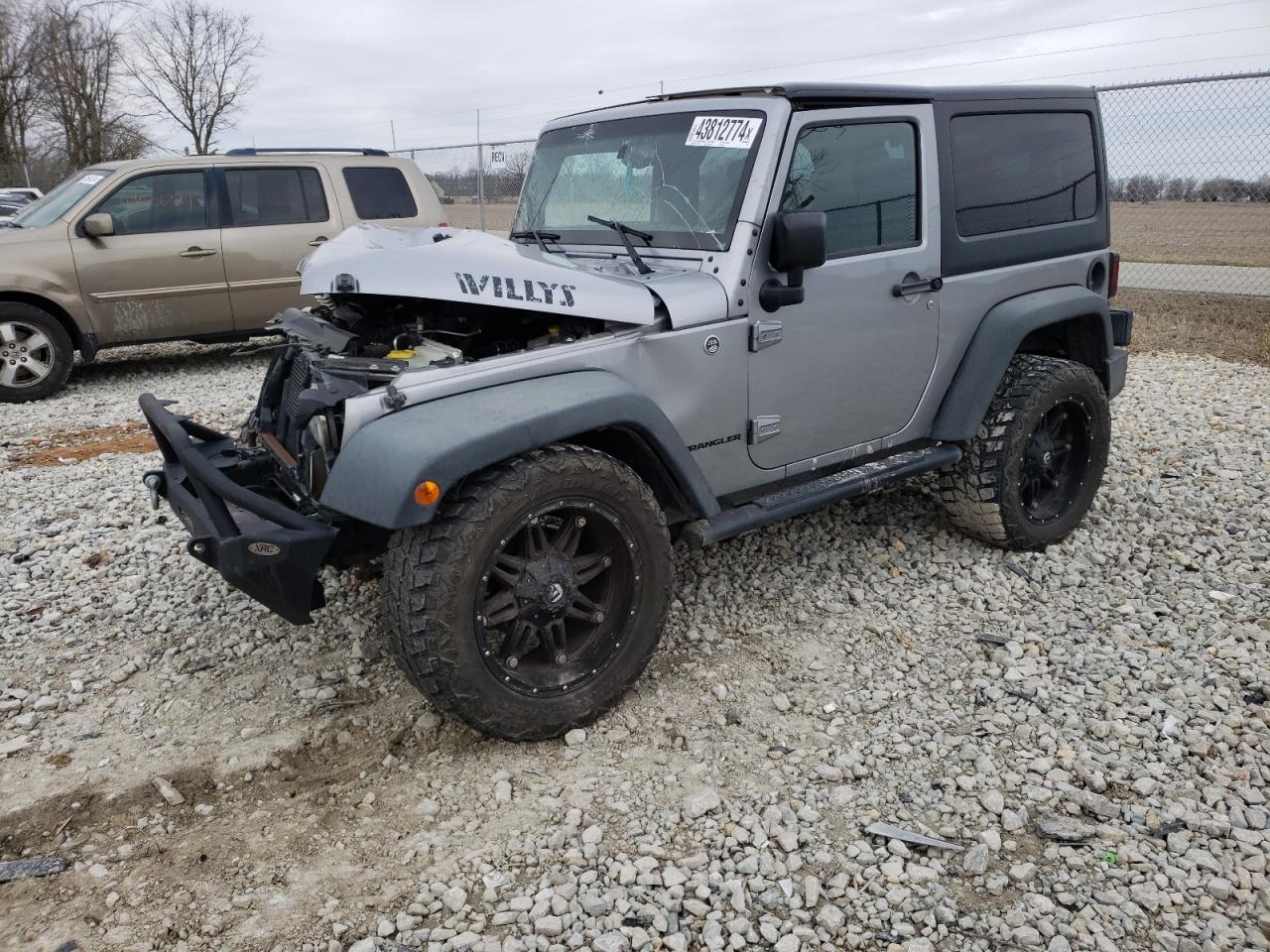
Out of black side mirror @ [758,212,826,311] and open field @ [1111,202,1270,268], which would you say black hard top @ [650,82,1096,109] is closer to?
black side mirror @ [758,212,826,311]

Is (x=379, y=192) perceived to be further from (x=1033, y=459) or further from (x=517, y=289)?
(x=1033, y=459)

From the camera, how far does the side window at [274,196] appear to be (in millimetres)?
8461

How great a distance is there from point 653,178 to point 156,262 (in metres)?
5.83

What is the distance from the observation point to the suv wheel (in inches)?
298

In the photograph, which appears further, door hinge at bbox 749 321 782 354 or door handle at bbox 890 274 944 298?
door handle at bbox 890 274 944 298

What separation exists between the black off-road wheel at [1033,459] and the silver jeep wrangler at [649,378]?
14 mm

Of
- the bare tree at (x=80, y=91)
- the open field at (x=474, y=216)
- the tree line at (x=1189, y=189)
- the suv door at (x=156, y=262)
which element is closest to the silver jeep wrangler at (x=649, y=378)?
the suv door at (x=156, y=262)

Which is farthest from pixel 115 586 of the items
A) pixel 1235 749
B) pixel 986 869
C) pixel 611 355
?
pixel 1235 749

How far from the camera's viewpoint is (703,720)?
3383 millimetres

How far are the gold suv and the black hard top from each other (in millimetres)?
5635

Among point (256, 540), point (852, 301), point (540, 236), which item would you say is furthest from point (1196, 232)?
point (256, 540)

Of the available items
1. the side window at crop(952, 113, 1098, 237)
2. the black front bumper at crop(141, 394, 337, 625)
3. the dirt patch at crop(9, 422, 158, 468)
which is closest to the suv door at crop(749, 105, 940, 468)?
the side window at crop(952, 113, 1098, 237)

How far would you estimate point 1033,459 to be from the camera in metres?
4.59

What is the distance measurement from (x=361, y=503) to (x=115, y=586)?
2.25 meters
